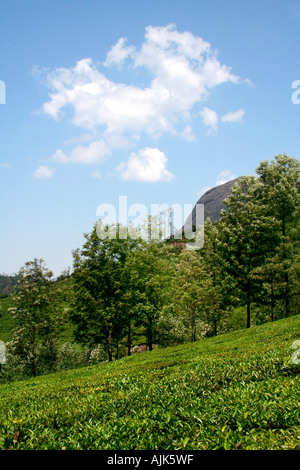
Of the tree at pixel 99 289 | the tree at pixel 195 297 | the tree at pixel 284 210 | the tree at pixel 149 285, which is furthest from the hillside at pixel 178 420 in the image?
the tree at pixel 284 210

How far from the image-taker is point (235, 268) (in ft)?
128

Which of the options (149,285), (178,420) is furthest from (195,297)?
(178,420)

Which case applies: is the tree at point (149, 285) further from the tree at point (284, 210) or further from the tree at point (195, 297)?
the tree at point (284, 210)

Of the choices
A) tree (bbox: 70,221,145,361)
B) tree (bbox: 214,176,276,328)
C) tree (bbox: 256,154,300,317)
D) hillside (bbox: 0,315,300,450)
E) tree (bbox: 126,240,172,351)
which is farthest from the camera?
tree (bbox: 214,176,276,328)

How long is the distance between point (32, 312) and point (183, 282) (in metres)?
18.8

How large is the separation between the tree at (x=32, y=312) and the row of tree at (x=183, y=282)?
12cm

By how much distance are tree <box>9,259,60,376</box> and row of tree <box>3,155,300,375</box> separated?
0.12m

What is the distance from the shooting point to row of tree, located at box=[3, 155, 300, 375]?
36.8 meters

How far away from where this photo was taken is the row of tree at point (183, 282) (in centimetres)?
3684

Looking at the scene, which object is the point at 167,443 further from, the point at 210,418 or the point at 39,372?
the point at 39,372

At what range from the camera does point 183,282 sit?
4041cm

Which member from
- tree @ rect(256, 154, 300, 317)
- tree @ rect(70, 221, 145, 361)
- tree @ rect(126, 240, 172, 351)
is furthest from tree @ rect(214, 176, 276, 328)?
tree @ rect(70, 221, 145, 361)

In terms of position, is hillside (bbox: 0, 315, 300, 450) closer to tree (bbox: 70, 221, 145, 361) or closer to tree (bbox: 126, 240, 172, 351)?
tree (bbox: 70, 221, 145, 361)
